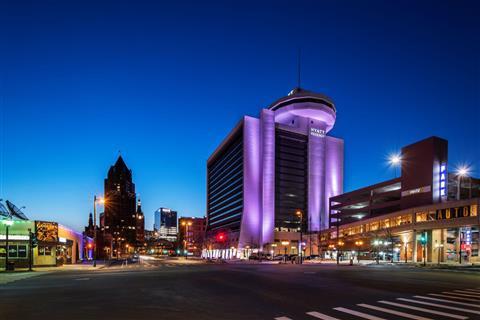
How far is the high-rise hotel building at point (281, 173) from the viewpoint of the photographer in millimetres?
145875

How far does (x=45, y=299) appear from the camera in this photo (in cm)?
1574

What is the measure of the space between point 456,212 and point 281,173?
288 feet

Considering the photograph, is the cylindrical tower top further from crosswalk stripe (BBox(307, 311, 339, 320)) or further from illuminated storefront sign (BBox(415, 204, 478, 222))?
crosswalk stripe (BBox(307, 311, 339, 320))

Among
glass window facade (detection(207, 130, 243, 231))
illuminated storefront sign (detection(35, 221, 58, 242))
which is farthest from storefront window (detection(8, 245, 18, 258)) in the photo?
glass window facade (detection(207, 130, 243, 231))

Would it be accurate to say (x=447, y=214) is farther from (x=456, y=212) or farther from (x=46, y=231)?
(x=46, y=231)

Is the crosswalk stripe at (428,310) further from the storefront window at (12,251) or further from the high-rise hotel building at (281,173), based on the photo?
the high-rise hotel building at (281,173)

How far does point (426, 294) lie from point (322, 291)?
462 centimetres

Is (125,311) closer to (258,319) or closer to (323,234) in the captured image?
(258,319)

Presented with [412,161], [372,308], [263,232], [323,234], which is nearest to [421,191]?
[412,161]

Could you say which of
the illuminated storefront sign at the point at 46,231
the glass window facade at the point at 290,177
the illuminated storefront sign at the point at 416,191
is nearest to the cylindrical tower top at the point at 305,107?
the glass window facade at the point at 290,177

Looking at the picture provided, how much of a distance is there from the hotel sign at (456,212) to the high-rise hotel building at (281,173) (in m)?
65.9

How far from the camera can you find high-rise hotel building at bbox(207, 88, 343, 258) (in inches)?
5743

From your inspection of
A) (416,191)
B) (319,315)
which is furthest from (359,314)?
(416,191)

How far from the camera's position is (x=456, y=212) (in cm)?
6931
